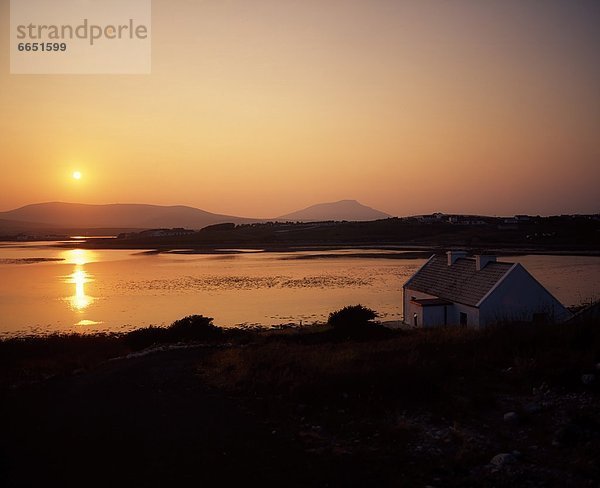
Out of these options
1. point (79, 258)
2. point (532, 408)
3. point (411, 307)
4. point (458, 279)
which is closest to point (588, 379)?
point (532, 408)

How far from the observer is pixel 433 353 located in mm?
15406

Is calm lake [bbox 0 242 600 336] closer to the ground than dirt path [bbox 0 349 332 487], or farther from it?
closer to the ground

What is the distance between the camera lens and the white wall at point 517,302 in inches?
953

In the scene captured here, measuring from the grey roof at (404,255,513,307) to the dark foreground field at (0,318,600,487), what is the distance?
805cm

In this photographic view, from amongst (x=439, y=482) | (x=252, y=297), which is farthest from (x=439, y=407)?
(x=252, y=297)

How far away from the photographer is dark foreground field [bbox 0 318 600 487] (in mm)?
8469

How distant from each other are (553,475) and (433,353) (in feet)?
24.4

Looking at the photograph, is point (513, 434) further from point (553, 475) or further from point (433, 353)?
point (433, 353)

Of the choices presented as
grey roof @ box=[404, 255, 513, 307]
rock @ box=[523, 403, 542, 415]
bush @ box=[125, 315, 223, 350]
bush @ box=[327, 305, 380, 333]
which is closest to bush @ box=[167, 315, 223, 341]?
bush @ box=[125, 315, 223, 350]

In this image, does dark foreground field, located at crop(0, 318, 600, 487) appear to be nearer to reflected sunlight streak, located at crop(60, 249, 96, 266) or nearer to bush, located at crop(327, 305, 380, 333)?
bush, located at crop(327, 305, 380, 333)

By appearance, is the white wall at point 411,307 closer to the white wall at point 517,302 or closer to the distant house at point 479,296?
the distant house at point 479,296

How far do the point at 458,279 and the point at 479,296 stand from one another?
272cm

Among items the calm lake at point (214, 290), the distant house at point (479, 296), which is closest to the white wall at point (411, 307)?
the distant house at point (479, 296)

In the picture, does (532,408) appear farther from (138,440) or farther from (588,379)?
(138,440)
